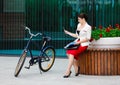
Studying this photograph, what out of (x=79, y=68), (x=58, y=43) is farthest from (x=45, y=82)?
(x=58, y=43)

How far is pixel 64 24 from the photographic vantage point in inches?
631

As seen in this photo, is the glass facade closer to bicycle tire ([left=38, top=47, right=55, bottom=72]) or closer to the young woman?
bicycle tire ([left=38, top=47, right=55, bottom=72])

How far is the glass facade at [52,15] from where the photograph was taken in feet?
51.7

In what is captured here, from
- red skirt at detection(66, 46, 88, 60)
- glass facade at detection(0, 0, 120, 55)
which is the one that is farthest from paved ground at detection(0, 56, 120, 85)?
glass facade at detection(0, 0, 120, 55)

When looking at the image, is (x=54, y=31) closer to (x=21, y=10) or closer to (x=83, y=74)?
(x=21, y=10)

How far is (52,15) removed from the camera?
16094mm

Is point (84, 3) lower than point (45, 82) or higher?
higher

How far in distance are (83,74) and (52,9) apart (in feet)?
17.4

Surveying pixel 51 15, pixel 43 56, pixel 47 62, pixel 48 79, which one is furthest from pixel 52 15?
pixel 48 79

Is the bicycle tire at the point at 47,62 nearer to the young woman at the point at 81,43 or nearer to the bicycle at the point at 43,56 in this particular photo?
the bicycle at the point at 43,56

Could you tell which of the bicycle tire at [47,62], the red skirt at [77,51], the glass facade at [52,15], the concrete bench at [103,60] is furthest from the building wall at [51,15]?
the red skirt at [77,51]

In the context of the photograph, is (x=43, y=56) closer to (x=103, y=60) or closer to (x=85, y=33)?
(x=85, y=33)

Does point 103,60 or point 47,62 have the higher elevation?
point 103,60

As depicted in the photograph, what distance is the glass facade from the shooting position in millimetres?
15758
